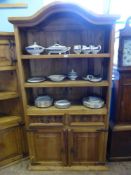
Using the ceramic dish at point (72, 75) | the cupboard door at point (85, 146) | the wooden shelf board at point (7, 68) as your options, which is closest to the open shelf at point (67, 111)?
the cupboard door at point (85, 146)

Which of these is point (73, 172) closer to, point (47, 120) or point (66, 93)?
point (47, 120)

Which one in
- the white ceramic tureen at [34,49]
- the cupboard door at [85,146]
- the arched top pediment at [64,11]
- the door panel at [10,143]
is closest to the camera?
the arched top pediment at [64,11]

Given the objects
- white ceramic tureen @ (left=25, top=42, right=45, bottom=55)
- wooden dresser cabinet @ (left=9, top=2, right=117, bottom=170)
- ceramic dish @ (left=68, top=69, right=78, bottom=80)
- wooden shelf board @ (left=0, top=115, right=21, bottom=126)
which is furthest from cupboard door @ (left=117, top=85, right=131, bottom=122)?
wooden shelf board @ (left=0, top=115, right=21, bottom=126)

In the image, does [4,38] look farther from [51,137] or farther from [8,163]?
[8,163]

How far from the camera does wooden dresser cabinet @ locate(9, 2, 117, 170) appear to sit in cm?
172

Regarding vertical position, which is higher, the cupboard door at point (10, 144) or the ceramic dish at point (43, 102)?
the ceramic dish at point (43, 102)

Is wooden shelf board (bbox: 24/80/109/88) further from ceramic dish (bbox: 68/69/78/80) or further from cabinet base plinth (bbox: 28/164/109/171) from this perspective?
cabinet base plinth (bbox: 28/164/109/171)

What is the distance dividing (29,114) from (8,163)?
79cm

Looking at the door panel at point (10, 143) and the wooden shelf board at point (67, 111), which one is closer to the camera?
the wooden shelf board at point (67, 111)

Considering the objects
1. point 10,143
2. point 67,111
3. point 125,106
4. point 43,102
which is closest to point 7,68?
point 43,102

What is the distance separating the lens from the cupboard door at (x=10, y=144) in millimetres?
1967

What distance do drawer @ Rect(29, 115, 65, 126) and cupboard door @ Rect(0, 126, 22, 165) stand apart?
0.31m

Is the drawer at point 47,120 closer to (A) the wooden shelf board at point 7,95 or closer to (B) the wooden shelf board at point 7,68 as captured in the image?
(A) the wooden shelf board at point 7,95

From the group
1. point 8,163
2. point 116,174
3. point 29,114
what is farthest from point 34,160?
point 116,174
